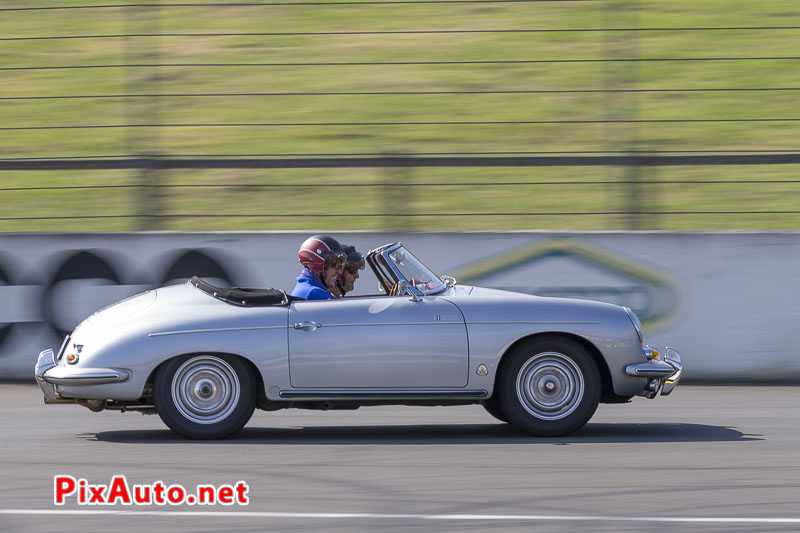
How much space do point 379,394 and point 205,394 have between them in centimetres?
111

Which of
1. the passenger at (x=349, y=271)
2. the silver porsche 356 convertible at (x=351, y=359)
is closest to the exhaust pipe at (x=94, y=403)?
the silver porsche 356 convertible at (x=351, y=359)

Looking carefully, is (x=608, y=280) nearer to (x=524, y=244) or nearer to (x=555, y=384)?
(x=524, y=244)

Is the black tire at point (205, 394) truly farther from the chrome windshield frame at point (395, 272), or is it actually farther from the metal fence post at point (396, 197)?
the metal fence post at point (396, 197)

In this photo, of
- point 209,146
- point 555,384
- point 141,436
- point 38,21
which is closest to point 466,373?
point 555,384

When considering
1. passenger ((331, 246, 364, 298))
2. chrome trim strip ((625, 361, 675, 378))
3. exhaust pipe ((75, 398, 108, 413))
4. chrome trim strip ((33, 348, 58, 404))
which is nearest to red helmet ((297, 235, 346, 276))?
passenger ((331, 246, 364, 298))

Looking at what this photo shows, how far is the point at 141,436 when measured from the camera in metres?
7.77

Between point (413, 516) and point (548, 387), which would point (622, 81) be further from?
point (413, 516)

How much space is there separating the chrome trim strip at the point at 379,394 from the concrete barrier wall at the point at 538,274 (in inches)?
129

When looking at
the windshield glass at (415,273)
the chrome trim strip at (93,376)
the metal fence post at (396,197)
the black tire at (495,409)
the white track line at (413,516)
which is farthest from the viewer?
the metal fence post at (396,197)

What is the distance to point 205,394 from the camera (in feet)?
24.3

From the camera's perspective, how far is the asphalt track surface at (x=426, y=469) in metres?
5.42

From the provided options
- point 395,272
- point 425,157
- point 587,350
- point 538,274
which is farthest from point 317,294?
point 425,157

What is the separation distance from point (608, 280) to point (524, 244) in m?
0.83

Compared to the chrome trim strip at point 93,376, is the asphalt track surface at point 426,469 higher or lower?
lower
